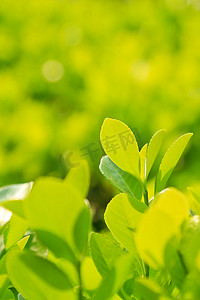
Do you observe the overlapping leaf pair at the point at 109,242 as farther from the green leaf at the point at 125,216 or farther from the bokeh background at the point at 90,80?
the bokeh background at the point at 90,80

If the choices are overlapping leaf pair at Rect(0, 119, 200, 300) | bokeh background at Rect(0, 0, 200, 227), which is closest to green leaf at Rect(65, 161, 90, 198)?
overlapping leaf pair at Rect(0, 119, 200, 300)

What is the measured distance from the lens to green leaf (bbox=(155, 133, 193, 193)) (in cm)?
56

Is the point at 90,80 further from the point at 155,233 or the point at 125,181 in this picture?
the point at 155,233

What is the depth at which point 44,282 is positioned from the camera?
44 centimetres

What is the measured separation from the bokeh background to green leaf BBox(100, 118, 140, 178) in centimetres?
111

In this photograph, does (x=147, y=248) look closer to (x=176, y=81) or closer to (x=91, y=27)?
(x=176, y=81)

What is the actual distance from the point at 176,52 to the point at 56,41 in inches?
37.0

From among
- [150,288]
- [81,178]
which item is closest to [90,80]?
[81,178]

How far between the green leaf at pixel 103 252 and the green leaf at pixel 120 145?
0.30 ft

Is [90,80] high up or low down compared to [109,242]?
down

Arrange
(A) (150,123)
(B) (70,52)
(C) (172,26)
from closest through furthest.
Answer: (A) (150,123), (B) (70,52), (C) (172,26)

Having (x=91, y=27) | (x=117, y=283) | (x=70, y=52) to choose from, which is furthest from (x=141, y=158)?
(x=91, y=27)

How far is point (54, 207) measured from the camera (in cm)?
41

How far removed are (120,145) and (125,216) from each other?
9 cm
